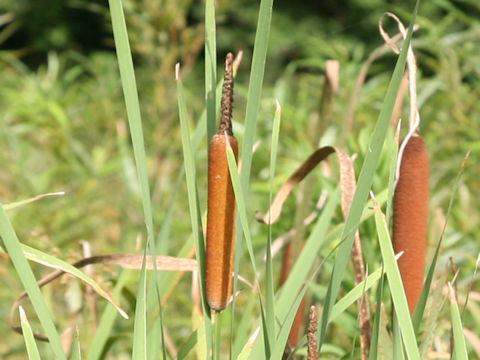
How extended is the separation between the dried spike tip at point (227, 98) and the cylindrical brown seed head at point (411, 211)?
0.15 meters

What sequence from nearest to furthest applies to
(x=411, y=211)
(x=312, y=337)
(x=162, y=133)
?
(x=312, y=337)
(x=411, y=211)
(x=162, y=133)

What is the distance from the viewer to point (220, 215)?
46 cm

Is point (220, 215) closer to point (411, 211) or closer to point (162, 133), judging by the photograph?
point (411, 211)

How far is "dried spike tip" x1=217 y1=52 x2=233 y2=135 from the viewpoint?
0.45 meters

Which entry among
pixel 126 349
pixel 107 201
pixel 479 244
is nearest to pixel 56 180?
pixel 107 201

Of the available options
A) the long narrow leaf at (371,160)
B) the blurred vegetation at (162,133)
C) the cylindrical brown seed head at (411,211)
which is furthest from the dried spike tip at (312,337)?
the blurred vegetation at (162,133)

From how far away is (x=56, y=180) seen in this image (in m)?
1.97

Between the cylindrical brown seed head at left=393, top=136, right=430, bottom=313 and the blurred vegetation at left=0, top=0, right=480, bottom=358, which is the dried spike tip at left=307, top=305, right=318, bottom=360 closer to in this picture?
the cylindrical brown seed head at left=393, top=136, right=430, bottom=313

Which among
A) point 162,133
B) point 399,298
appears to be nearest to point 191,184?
point 399,298

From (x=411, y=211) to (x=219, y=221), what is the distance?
5.8 inches

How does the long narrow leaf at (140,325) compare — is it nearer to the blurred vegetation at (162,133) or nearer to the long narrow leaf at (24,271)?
the long narrow leaf at (24,271)

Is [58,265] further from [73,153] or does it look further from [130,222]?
[73,153]

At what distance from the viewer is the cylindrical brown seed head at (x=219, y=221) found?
0.46m

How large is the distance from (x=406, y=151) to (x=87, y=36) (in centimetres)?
961
